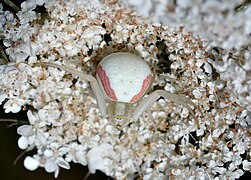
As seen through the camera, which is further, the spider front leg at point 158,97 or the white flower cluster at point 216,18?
the spider front leg at point 158,97

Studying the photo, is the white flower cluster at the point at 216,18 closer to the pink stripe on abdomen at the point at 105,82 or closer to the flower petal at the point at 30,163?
the pink stripe on abdomen at the point at 105,82

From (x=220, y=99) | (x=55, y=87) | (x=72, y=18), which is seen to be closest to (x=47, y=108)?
(x=55, y=87)

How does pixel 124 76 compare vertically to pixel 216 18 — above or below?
below

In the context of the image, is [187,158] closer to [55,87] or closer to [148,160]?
[148,160]

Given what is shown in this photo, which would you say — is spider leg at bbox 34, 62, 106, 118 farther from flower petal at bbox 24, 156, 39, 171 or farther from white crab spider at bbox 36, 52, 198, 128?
flower petal at bbox 24, 156, 39, 171

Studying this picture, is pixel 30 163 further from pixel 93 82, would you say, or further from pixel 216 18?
pixel 216 18

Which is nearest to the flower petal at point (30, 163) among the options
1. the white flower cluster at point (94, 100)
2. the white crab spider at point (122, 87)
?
the white flower cluster at point (94, 100)

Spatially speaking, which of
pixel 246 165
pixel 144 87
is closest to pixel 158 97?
pixel 144 87
